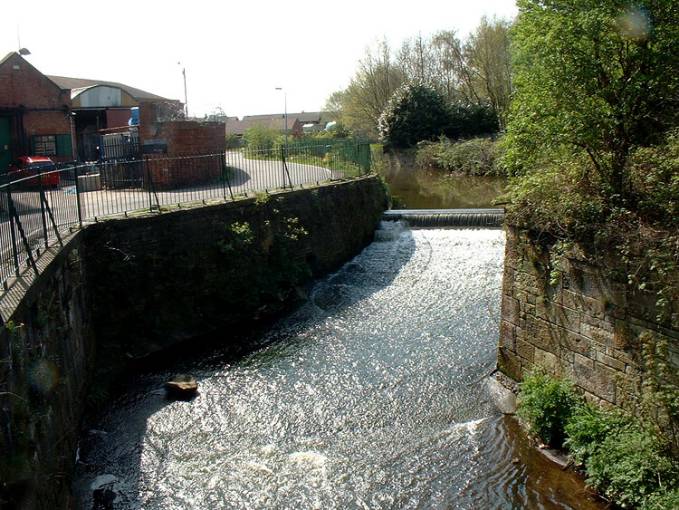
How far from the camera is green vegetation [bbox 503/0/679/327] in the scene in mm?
7195

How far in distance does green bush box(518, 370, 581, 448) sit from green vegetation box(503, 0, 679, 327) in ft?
5.59

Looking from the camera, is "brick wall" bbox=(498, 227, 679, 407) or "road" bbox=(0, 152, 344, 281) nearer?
"brick wall" bbox=(498, 227, 679, 407)

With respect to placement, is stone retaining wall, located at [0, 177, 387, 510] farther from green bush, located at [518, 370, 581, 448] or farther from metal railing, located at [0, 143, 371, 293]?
green bush, located at [518, 370, 581, 448]

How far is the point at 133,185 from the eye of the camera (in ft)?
54.2

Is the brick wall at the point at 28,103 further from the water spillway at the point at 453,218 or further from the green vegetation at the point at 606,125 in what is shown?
the green vegetation at the point at 606,125

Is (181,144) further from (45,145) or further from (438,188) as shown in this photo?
(438,188)

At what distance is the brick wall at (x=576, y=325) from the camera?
281 inches

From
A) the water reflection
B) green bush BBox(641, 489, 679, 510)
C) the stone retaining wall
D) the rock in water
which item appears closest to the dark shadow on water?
the rock in water

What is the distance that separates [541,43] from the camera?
25.6 feet

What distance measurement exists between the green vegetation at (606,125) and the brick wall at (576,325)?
26cm

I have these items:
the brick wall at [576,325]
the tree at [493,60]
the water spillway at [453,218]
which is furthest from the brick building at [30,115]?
the tree at [493,60]

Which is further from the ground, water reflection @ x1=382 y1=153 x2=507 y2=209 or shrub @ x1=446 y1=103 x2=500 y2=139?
shrub @ x1=446 y1=103 x2=500 y2=139

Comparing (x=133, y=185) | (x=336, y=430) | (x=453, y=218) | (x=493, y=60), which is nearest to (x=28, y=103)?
(x=133, y=185)

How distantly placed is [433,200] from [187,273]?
15702mm
